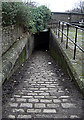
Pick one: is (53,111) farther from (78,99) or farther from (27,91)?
(27,91)

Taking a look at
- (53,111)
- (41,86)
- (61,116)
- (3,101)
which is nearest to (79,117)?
(61,116)

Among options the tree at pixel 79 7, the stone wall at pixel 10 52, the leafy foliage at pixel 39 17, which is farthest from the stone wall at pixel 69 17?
the stone wall at pixel 10 52

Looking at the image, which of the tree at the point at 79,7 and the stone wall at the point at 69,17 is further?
the tree at the point at 79,7

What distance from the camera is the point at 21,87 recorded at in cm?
347

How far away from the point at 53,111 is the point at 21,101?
66 centimetres

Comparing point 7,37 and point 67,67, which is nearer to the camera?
point 67,67

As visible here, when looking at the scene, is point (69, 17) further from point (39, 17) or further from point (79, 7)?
point (79, 7)

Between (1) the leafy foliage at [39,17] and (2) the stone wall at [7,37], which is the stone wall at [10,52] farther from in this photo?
(1) the leafy foliage at [39,17]

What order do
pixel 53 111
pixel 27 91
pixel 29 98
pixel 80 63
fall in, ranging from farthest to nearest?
pixel 80 63 < pixel 27 91 < pixel 29 98 < pixel 53 111

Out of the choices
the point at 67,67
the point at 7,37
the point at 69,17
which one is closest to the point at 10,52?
the point at 7,37

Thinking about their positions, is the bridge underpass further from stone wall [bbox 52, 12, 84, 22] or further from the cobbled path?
stone wall [bbox 52, 12, 84, 22]

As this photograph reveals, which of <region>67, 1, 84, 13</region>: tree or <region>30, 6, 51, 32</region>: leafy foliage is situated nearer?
<region>30, 6, 51, 32</region>: leafy foliage

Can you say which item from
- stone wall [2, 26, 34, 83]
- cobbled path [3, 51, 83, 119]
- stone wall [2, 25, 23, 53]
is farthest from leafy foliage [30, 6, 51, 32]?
cobbled path [3, 51, 83, 119]

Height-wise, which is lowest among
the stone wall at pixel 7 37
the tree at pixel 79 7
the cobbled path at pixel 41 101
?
the cobbled path at pixel 41 101
